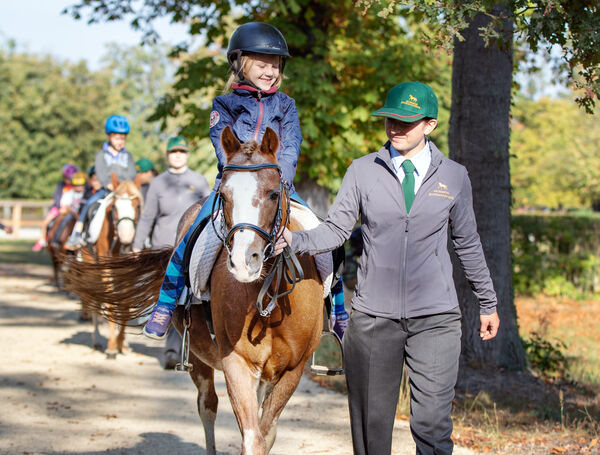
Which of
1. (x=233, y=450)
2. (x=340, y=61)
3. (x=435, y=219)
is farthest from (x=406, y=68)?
(x=435, y=219)

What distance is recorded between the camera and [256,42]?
4.46 m

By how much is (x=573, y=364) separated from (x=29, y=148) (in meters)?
44.0

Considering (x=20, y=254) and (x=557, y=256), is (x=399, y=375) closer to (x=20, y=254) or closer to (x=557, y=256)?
(x=557, y=256)

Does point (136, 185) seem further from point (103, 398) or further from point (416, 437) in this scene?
point (416, 437)

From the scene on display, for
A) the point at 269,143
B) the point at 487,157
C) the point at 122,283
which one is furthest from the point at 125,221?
the point at 269,143

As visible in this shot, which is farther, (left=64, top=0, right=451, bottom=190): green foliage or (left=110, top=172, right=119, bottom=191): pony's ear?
(left=64, top=0, right=451, bottom=190): green foliage

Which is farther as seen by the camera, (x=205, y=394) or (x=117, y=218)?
(x=117, y=218)

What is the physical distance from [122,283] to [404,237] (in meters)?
3.20

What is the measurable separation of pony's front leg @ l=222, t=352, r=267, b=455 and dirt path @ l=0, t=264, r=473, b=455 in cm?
→ 195

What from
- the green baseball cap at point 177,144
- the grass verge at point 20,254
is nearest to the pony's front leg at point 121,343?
the green baseball cap at point 177,144

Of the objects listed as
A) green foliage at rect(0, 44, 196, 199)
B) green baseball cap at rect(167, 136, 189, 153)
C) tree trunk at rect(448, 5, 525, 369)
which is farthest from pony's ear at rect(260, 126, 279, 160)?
green foliage at rect(0, 44, 196, 199)

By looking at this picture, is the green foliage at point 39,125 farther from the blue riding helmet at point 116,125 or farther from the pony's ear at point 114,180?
the pony's ear at point 114,180

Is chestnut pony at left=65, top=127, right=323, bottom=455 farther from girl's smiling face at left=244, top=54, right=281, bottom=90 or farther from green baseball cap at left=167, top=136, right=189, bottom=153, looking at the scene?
green baseball cap at left=167, top=136, right=189, bottom=153

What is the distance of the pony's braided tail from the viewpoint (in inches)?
239
